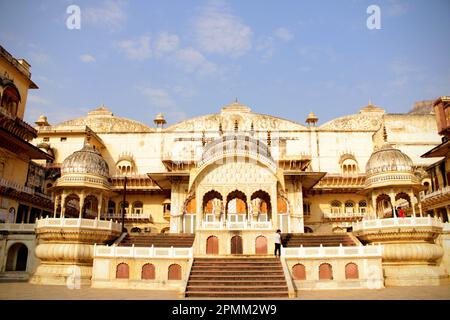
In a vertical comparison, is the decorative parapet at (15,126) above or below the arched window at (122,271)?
above

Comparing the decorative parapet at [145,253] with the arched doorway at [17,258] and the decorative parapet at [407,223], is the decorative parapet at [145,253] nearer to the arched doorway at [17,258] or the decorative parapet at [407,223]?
the arched doorway at [17,258]

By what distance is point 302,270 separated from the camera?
20.2m

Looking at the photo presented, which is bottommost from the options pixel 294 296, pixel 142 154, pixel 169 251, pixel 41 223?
pixel 294 296

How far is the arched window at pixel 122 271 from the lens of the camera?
2050 centimetres

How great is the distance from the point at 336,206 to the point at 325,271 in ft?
82.4

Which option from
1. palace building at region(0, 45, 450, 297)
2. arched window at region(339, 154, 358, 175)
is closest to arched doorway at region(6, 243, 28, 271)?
palace building at region(0, 45, 450, 297)

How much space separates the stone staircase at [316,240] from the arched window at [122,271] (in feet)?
34.5

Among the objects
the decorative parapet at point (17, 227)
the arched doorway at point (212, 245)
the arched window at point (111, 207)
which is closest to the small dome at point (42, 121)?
the arched window at point (111, 207)

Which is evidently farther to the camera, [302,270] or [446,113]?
[446,113]

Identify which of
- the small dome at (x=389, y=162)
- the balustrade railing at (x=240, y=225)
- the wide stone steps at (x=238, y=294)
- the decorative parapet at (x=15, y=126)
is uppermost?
the decorative parapet at (x=15, y=126)

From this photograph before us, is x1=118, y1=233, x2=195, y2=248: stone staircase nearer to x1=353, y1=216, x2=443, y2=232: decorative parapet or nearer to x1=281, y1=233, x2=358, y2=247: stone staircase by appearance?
x1=281, y1=233, x2=358, y2=247: stone staircase
